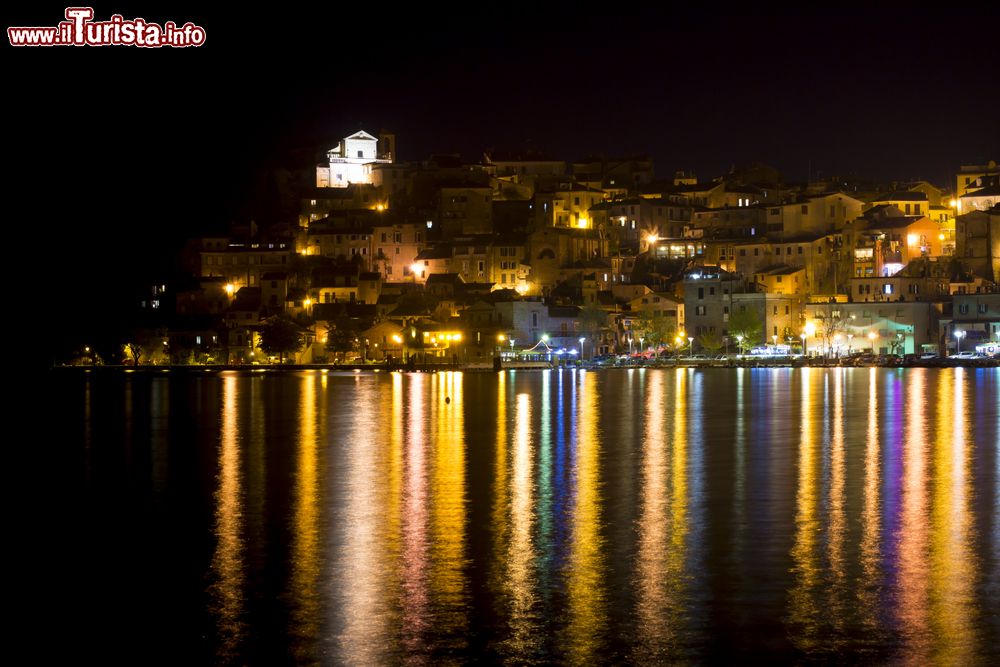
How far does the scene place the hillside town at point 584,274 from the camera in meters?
53.1

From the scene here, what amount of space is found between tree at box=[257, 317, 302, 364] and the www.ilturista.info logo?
77.4 feet

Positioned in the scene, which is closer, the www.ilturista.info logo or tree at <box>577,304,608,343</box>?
the www.ilturista.info logo

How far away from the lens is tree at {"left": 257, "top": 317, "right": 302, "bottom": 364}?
187 ft

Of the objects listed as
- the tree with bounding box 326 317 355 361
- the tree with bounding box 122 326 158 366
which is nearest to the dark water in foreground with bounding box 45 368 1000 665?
the tree with bounding box 326 317 355 361

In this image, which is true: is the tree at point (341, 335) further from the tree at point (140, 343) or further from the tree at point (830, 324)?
the tree at point (830, 324)

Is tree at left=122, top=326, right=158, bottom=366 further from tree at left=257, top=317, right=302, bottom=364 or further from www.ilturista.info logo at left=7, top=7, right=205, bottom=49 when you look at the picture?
www.ilturista.info logo at left=7, top=7, right=205, bottom=49

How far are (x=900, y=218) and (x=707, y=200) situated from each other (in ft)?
35.1

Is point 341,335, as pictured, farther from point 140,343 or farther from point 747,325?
point 747,325

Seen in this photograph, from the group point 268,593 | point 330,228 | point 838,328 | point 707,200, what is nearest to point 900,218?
point 838,328

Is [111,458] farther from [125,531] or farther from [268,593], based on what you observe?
[268,593]

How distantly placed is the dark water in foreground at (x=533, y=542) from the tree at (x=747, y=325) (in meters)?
26.2

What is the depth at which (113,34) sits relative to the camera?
3184 centimetres

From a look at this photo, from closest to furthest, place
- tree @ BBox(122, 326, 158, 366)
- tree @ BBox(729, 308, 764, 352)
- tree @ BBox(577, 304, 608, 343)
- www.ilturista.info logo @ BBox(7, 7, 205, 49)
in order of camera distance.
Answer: www.ilturista.info logo @ BBox(7, 7, 205, 49) → tree @ BBox(729, 308, 764, 352) → tree @ BBox(577, 304, 608, 343) → tree @ BBox(122, 326, 158, 366)

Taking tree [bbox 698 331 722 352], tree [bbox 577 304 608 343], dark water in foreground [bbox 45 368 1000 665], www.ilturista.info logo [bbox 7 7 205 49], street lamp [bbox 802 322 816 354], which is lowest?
dark water in foreground [bbox 45 368 1000 665]
